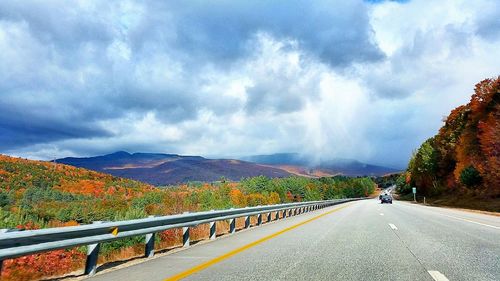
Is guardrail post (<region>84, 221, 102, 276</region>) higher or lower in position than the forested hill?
lower

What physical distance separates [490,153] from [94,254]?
4873 cm

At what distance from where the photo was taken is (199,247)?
10992 millimetres

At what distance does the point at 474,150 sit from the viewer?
2190 inches

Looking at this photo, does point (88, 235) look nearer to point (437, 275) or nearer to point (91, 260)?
point (91, 260)

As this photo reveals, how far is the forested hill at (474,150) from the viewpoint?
1820 inches

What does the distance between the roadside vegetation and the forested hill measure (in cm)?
2753

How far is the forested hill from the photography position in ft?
152

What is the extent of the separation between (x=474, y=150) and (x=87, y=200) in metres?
70.0

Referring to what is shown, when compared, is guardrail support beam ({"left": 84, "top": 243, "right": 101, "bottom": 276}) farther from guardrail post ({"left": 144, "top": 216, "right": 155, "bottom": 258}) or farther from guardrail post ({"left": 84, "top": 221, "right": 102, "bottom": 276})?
guardrail post ({"left": 144, "top": 216, "right": 155, "bottom": 258})

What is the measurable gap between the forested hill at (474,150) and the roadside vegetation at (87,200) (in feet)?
90.3

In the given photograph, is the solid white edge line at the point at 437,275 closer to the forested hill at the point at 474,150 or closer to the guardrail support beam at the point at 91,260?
the guardrail support beam at the point at 91,260

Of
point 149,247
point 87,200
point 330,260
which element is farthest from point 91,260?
point 87,200

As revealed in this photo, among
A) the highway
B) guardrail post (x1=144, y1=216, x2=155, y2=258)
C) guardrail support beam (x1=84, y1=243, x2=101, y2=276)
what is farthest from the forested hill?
guardrail support beam (x1=84, y1=243, x2=101, y2=276)

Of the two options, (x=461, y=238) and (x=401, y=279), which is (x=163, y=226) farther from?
(x=461, y=238)
